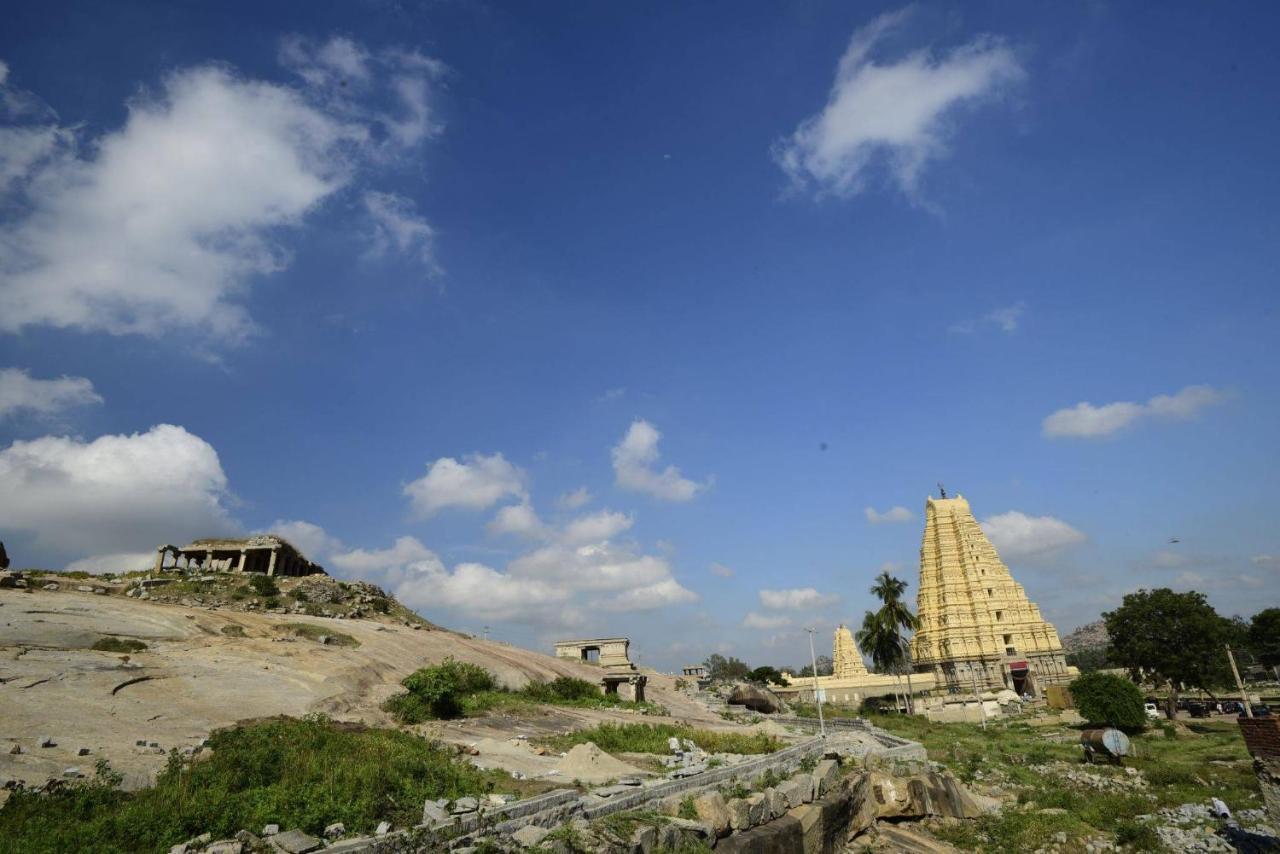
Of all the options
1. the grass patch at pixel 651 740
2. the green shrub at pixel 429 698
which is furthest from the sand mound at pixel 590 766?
the green shrub at pixel 429 698

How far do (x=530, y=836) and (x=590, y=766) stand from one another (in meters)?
6.99

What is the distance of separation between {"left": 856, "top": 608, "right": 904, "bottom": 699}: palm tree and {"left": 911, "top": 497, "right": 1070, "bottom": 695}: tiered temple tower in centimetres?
1171

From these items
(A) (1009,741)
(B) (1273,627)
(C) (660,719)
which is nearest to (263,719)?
(C) (660,719)

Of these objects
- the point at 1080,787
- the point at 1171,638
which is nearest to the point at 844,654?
the point at 1171,638

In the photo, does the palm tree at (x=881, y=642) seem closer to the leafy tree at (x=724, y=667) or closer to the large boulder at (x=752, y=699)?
the large boulder at (x=752, y=699)

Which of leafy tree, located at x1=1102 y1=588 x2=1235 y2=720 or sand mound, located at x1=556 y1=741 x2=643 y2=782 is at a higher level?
leafy tree, located at x1=1102 y1=588 x2=1235 y2=720

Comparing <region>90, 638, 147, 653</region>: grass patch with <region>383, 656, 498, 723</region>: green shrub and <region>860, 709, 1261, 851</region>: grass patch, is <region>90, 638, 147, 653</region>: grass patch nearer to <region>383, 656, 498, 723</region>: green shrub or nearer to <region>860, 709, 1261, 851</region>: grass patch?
<region>383, 656, 498, 723</region>: green shrub

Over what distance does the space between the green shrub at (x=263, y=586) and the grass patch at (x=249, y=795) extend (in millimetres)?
24191

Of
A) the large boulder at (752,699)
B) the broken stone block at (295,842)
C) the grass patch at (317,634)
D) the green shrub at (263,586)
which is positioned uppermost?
the green shrub at (263,586)

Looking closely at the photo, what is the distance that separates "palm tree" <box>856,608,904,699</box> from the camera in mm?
58750

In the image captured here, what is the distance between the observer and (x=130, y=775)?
12.4 metres

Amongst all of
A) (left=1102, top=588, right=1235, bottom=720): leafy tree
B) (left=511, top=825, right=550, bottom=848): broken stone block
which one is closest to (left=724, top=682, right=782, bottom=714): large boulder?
(left=1102, top=588, right=1235, bottom=720): leafy tree

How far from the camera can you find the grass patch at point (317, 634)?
93.2 feet

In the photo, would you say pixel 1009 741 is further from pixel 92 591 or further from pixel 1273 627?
pixel 1273 627
